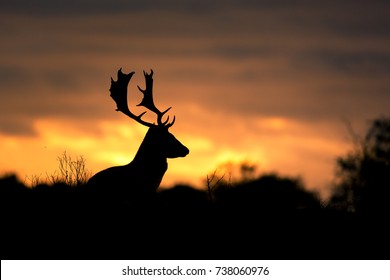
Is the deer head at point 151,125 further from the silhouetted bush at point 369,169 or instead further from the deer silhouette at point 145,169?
the silhouetted bush at point 369,169

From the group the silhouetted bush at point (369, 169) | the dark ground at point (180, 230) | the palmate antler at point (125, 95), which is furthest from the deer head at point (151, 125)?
the silhouetted bush at point (369, 169)

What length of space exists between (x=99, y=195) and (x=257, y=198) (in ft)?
8.94

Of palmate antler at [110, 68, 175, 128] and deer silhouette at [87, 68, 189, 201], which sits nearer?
deer silhouette at [87, 68, 189, 201]

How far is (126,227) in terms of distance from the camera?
1446 cm

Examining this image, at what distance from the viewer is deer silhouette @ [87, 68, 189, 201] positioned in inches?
653

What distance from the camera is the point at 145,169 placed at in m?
17.1

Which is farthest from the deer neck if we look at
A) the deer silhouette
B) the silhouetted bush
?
the silhouetted bush

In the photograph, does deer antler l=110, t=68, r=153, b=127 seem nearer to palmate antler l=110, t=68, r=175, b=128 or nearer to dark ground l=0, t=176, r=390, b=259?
palmate antler l=110, t=68, r=175, b=128

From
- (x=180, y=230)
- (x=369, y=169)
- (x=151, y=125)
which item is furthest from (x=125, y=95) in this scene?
(x=369, y=169)

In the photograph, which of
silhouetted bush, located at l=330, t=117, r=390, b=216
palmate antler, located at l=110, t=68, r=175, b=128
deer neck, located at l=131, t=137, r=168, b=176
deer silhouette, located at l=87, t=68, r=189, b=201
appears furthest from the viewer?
silhouetted bush, located at l=330, t=117, r=390, b=216

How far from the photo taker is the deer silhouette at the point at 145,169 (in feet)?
54.4

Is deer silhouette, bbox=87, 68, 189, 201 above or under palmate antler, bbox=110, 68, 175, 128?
under

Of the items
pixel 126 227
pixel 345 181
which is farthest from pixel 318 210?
pixel 345 181
